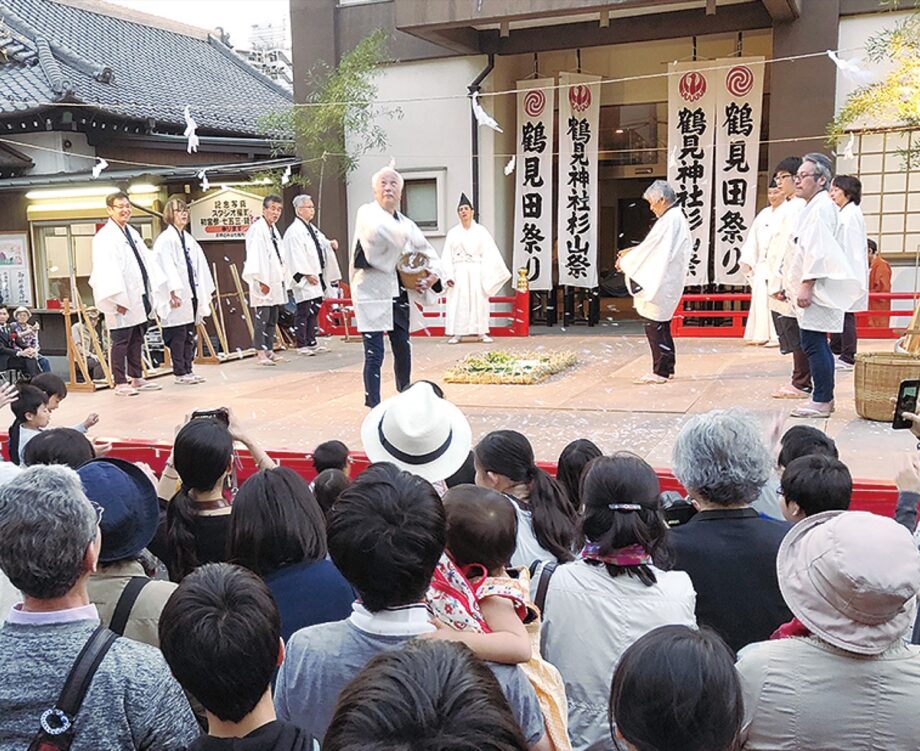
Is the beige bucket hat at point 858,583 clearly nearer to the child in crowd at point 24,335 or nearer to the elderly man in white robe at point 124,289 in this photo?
the elderly man in white robe at point 124,289

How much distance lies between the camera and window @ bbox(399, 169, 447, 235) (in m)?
11.9

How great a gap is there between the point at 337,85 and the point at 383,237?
237 inches

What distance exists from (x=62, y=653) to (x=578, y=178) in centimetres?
1119

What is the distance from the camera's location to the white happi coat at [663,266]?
276 inches

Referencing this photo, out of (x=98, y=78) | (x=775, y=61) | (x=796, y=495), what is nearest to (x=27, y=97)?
(x=98, y=78)

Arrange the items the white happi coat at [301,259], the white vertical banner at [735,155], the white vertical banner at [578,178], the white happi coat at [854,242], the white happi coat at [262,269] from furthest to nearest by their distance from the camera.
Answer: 1. the white vertical banner at [578,178]
2. the white vertical banner at [735,155]
3. the white happi coat at [301,259]
4. the white happi coat at [262,269]
5. the white happi coat at [854,242]

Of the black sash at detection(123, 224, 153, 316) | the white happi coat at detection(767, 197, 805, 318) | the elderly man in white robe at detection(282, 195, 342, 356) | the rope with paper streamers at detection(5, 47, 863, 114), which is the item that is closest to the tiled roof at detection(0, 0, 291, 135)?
the rope with paper streamers at detection(5, 47, 863, 114)

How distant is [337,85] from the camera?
1136cm

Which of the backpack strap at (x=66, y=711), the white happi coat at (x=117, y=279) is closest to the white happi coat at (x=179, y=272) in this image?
the white happi coat at (x=117, y=279)

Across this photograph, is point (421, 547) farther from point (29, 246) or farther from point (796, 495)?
point (29, 246)

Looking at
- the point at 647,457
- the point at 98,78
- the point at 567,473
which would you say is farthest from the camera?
the point at 98,78

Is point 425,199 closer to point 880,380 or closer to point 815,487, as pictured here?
point 880,380

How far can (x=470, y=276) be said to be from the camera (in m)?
10.4

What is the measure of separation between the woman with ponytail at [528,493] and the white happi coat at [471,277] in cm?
762
